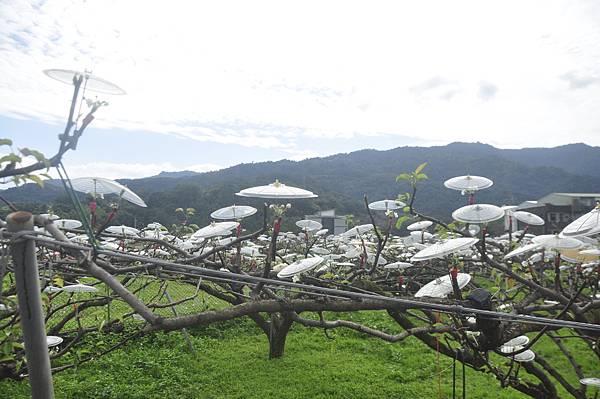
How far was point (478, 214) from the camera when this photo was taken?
3582 millimetres

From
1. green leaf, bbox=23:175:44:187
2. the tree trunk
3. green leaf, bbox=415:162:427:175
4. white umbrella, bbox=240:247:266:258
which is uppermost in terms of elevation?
green leaf, bbox=23:175:44:187

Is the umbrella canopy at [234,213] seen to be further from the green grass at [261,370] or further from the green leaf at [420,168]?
the green leaf at [420,168]

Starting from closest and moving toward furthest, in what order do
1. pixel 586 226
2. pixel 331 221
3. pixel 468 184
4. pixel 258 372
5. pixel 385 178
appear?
pixel 586 226, pixel 468 184, pixel 258 372, pixel 331 221, pixel 385 178

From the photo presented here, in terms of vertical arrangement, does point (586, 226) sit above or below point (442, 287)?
above

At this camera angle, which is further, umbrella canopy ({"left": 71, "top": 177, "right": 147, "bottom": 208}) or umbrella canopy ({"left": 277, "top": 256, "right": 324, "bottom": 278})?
umbrella canopy ({"left": 277, "top": 256, "right": 324, "bottom": 278})

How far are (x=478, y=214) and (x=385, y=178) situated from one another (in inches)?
1850

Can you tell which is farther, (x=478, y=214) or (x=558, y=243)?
(x=478, y=214)

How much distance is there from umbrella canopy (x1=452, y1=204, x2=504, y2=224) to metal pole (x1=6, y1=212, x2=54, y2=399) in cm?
302

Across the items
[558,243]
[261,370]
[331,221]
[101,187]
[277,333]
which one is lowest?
[331,221]

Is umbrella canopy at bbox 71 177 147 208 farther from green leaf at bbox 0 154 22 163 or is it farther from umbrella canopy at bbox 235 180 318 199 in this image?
green leaf at bbox 0 154 22 163

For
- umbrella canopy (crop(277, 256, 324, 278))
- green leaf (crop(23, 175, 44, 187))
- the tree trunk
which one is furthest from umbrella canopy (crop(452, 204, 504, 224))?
the tree trunk

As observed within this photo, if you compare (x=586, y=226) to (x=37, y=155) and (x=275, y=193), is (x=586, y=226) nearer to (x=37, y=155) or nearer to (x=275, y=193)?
(x=275, y=193)

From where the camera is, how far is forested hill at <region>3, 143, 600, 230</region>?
91.5 ft

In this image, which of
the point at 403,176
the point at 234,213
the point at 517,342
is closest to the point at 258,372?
the point at 234,213
